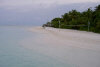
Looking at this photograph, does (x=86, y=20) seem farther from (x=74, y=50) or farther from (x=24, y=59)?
(x=24, y=59)

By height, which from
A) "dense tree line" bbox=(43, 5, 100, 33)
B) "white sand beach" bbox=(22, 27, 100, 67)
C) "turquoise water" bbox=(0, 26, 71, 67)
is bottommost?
"turquoise water" bbox=(0, 26, 71, 67)

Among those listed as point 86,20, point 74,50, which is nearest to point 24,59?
point 74,50

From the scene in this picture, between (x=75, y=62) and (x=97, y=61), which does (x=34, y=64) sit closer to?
(x=75, y=62)

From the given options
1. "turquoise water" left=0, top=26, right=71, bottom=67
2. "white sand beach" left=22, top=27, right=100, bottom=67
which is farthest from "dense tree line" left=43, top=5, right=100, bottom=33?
"turquoise water" left=0, top=26, right=71, bottom=67

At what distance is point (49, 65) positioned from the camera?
3373mm

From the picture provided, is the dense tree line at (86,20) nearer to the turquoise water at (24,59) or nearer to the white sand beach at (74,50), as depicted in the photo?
the white sand beach at (74,50)

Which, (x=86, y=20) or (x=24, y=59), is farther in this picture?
(x=86, y=20)

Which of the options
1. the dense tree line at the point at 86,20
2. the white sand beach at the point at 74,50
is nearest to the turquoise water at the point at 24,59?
the white sand beach at the point at 74,50

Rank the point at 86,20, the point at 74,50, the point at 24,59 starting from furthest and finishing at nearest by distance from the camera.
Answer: the point at 86,20 → the point at 74,50 → the point at 24,59

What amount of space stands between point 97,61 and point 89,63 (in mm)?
258

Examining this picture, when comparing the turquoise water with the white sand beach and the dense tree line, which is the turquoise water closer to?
the white sand beach

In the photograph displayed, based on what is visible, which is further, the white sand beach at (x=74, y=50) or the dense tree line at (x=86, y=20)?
the dense tree line at (x=86, y=20)

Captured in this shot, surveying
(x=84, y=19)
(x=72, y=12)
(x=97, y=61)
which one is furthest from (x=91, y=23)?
(x=97, y=61)

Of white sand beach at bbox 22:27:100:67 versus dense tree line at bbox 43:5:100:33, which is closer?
white sand beach at bbox 22:27:100:67
